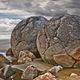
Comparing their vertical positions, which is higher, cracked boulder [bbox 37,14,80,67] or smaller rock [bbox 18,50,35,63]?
cracked boulder [bbox 37,14,80,67]

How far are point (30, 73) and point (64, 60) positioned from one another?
4.26 feet

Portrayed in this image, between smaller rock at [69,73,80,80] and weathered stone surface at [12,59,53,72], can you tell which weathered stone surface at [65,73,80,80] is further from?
weathered stone surface at [12,59,53,72]

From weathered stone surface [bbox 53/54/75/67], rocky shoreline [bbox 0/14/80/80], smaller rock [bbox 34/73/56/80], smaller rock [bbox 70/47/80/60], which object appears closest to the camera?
smaller rock [bbox 34/73/56/80]

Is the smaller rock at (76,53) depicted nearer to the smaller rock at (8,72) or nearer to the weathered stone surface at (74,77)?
the weathered stone surface at (74,77)

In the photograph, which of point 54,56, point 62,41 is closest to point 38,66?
point 54,56

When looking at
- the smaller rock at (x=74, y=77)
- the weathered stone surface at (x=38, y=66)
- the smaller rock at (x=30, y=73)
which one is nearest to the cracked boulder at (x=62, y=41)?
the weathered stone surface at (x=38, y=66)

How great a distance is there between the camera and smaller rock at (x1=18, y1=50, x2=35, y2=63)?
9.95 m

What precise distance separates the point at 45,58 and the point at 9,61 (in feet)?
5.36

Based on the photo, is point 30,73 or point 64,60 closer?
point 30,73

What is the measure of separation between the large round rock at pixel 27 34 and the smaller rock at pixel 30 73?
7.49ft

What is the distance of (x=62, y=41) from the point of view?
9016mm

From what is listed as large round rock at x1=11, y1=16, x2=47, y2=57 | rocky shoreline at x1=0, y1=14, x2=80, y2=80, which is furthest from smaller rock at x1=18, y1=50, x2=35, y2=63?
large round rock at x1=11, y1=16, x2=47, y2=57

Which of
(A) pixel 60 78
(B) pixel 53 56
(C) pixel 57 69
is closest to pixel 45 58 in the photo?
(B) pixel 53 56

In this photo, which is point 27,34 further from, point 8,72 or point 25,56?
point 8,72
